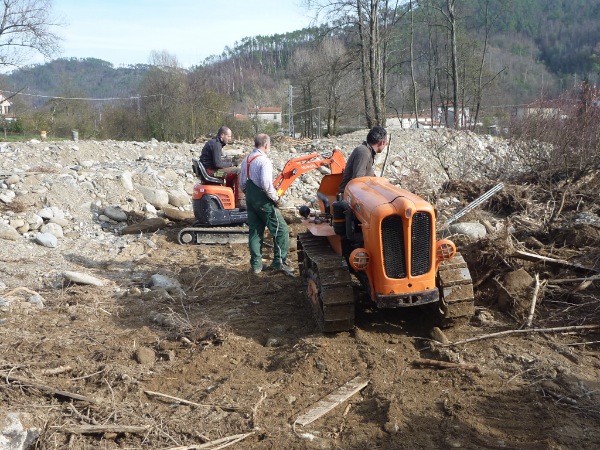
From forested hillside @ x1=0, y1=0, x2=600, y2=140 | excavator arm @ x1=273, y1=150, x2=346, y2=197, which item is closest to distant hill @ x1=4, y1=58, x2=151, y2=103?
forested hillside @ x1=0, y1=0, x2=600, y2=140

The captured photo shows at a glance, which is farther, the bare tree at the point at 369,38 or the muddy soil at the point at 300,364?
the bare tree at the point at 369,38

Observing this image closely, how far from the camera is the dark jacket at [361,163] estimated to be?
21.1 ft

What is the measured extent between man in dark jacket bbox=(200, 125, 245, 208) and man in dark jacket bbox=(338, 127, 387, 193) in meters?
4.09

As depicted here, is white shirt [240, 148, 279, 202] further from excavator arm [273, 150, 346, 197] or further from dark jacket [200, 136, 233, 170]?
dark jacket [200, 136, 233, 170]

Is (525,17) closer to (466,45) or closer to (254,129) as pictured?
(466,45)

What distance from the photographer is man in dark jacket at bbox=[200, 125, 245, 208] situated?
33.4 ft

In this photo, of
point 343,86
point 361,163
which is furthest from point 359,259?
point 343,86

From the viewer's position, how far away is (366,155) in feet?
21.1

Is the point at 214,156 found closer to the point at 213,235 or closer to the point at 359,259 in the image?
the point at 213,235

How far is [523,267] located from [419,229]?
2.19 metres

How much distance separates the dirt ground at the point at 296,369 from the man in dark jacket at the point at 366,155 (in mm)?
1526

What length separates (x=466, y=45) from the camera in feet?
130

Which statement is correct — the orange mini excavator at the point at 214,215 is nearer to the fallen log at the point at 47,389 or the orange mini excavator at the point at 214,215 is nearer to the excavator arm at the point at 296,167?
the excavator arm at the point at 296,167

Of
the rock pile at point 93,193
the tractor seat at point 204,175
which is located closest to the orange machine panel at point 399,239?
the rock pile at point 93,193
